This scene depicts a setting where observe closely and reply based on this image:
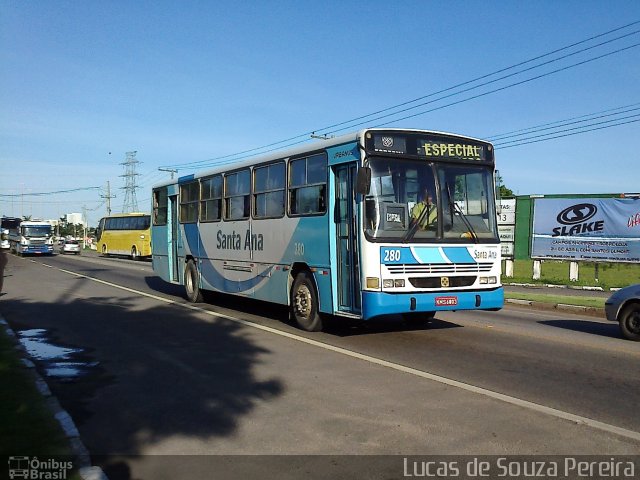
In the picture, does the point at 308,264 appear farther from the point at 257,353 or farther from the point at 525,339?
the point at 525,339

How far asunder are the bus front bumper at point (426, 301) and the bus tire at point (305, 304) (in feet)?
5.64

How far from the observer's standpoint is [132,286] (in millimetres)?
21547

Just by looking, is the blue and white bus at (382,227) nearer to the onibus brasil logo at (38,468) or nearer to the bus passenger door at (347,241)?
the bus passenger door at (347,241)

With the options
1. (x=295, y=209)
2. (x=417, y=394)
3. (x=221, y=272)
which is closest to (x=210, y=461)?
(x=417, y=394)

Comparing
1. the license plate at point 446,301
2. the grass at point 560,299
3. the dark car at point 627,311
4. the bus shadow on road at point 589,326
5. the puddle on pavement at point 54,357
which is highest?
the license plate at point 446,301

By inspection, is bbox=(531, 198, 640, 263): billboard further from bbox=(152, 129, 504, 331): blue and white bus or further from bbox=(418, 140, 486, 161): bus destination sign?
bbox=(418, 140, 486, 161): bus destination sign

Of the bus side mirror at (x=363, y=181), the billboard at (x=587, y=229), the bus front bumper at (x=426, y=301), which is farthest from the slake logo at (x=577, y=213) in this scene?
the bus side mirror at (x=363, y=181)

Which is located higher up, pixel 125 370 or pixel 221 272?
pixel 221 272

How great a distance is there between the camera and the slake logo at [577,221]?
914 inches

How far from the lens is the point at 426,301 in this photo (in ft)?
31.6

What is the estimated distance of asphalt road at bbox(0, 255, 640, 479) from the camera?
509 centimetres

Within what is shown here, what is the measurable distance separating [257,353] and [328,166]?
340cm

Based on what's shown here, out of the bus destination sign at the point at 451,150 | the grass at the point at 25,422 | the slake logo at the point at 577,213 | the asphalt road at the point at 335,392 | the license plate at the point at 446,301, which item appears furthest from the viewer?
the slake logo at the point at 577,213

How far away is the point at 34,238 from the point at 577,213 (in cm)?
4405
